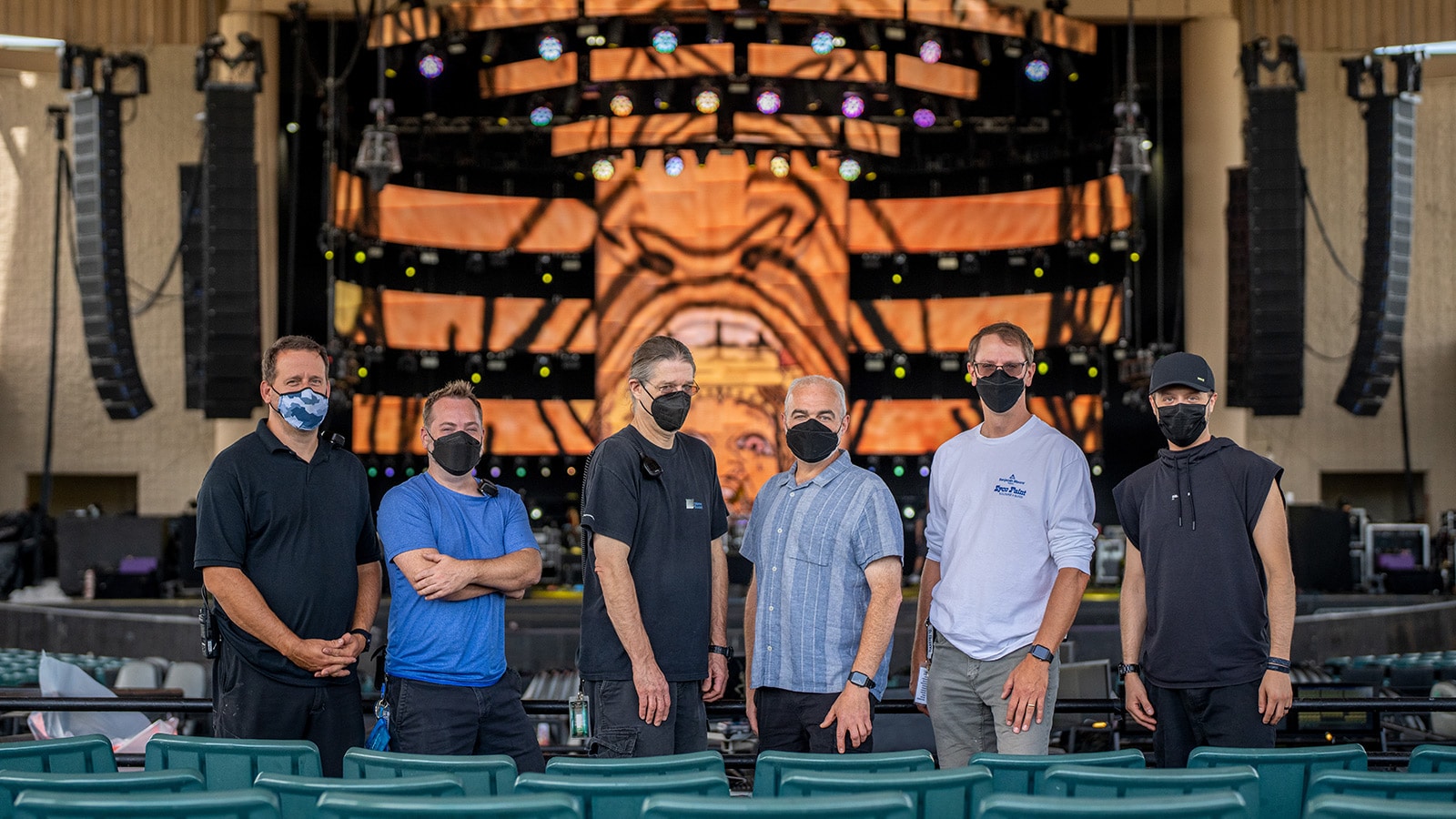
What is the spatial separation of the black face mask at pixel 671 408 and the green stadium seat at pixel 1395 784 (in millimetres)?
1875

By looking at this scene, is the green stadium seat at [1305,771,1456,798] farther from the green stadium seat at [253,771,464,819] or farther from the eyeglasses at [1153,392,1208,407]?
the green stadium seat at [253,771,464,819]

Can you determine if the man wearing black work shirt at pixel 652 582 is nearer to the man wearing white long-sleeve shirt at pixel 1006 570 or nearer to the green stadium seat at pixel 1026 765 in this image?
the man wearing white long-sleeve shirt at pixel 1006 570

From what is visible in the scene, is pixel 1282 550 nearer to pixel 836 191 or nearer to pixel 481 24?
pixel 481 24

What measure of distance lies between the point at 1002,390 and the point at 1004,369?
0.06 meters

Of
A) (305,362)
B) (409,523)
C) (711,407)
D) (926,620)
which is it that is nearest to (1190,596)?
(926,620)

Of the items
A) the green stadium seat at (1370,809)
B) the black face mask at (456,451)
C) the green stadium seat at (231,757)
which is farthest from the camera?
the black face mask at (456,451)

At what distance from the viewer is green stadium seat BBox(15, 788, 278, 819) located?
2.33m

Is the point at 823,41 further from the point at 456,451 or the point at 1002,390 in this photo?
the point at 456,451

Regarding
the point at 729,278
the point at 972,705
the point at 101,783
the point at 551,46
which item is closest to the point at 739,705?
the point at 972,705

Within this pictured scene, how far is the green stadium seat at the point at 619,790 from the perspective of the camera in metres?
2.56

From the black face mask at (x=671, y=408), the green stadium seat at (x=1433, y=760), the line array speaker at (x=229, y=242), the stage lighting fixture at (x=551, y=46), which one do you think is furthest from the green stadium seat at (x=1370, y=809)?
the stage lighting fixture at (x=551, y=46)

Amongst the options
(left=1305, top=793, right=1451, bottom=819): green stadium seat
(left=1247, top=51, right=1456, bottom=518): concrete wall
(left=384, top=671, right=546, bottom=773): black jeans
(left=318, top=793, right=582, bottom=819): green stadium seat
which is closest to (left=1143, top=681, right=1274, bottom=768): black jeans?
(left=1305, top=793, right=1451, bottom=819): green stadium seat

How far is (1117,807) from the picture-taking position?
223 cm

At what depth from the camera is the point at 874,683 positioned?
365 centimetres
